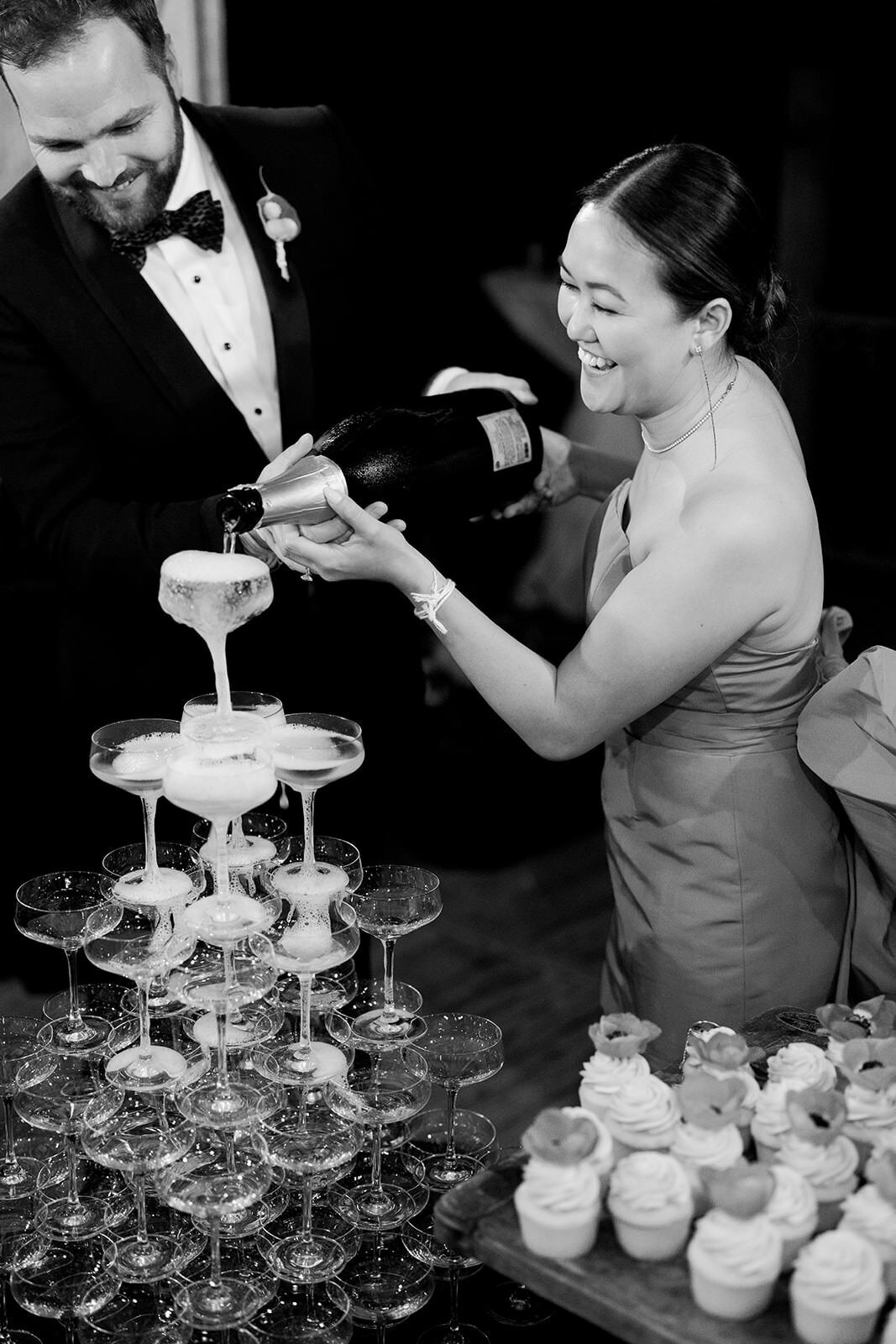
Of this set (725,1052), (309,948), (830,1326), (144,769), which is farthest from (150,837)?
(830,1326)

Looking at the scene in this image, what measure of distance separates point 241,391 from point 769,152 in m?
2.10

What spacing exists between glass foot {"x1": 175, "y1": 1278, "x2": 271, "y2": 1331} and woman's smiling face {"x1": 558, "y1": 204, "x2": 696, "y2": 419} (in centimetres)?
112

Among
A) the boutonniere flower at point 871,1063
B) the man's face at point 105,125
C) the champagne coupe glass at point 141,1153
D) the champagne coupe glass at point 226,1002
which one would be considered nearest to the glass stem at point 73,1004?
the champagne coupe glass at point 141,1153

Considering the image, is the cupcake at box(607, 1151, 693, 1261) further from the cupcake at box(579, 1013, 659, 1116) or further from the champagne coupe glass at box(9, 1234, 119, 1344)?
the champagne coupe glass at box(9, 1234, 119, 1344)

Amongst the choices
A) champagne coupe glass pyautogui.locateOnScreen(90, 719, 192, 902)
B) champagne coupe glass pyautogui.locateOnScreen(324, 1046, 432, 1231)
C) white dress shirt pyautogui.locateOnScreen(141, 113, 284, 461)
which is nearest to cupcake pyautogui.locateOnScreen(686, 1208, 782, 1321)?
champagne coupe glass pyautogui.locateOnScreen(324, 1046, 432, 1231)

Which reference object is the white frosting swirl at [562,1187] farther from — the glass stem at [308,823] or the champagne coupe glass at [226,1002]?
the glass stem at [308,823]

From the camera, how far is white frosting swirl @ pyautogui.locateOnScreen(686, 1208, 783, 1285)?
1.27 m

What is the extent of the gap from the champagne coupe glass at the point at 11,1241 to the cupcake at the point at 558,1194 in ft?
2.24

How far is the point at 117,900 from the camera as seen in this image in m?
1.75

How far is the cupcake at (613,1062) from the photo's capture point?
1.48 metres

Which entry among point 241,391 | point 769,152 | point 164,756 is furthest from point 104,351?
point 769,152

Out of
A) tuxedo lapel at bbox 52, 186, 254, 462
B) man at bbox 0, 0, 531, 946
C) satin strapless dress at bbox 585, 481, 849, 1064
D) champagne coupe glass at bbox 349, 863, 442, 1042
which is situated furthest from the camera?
tuxedo lapel at bbox 52, 186, 254, 462

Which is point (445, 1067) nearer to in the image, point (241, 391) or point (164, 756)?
point (164, 756)

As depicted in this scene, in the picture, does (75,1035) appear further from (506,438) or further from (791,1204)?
(506,438)
